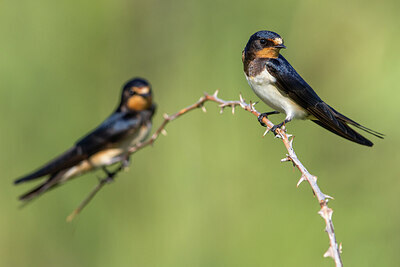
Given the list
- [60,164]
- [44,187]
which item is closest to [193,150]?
[60,164]

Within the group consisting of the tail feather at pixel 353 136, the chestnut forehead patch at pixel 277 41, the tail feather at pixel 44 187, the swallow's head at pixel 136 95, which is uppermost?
the chestnut forehead patch at pixel 277 41

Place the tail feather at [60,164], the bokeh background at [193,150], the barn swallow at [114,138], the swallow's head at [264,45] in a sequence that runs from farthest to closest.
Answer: the bokeh background at [193,150]
the swallow's head at [264,45]
the barn swallow at [114,138]
the tail feather at [60,164]

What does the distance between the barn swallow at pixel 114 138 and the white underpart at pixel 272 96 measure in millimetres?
447

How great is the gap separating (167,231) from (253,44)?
38.8 inches

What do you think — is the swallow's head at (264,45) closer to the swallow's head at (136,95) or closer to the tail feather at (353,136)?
the tail feather at (353,136)

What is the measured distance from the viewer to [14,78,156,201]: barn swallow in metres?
1.80

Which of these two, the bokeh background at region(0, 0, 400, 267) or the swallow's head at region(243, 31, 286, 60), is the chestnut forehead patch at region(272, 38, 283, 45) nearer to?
the swallow's head at region(243, 31, 286, 60)

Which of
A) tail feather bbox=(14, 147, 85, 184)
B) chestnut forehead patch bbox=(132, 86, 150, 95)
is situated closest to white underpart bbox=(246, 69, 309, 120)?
chestnut forehead patch bbox=(132, 86, 150, 95)

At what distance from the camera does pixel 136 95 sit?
2.00m

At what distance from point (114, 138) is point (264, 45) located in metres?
0.69

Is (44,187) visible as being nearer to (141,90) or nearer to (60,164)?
(60,164)

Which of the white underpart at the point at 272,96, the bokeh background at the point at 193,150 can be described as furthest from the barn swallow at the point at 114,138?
the bokeh background at the point at 193,150

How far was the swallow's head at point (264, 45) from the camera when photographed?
217 centimetres

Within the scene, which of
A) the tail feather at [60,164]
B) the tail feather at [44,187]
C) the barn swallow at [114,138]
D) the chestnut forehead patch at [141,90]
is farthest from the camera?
the chestnut forehead patch at [141,90]
